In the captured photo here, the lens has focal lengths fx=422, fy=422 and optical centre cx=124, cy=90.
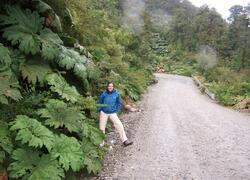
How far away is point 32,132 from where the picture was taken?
6.51m

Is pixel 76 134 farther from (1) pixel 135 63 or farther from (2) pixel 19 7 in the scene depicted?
(1) pixel 135 63

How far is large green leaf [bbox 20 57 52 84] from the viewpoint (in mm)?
7840

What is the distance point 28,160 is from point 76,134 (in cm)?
171

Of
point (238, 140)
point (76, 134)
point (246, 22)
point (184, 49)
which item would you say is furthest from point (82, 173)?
point (184, 49)

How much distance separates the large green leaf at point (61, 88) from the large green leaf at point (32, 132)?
1341 mm

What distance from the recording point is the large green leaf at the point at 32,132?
6.30 meters

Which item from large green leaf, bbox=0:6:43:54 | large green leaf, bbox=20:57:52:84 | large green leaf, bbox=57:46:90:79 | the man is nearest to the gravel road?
the man

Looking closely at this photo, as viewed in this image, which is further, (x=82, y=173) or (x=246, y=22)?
(x=246, y=22)

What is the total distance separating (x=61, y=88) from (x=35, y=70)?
23.6 inches

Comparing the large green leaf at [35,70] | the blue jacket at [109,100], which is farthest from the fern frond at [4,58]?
the blue jacket at [109,100]

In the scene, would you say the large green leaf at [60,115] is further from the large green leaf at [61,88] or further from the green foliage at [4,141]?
the green foliage at [4,141]

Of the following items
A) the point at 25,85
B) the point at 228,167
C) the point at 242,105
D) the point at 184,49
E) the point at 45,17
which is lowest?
the point at 184,49

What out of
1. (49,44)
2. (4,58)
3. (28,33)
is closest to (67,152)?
(4,58)

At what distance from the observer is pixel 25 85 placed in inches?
322
